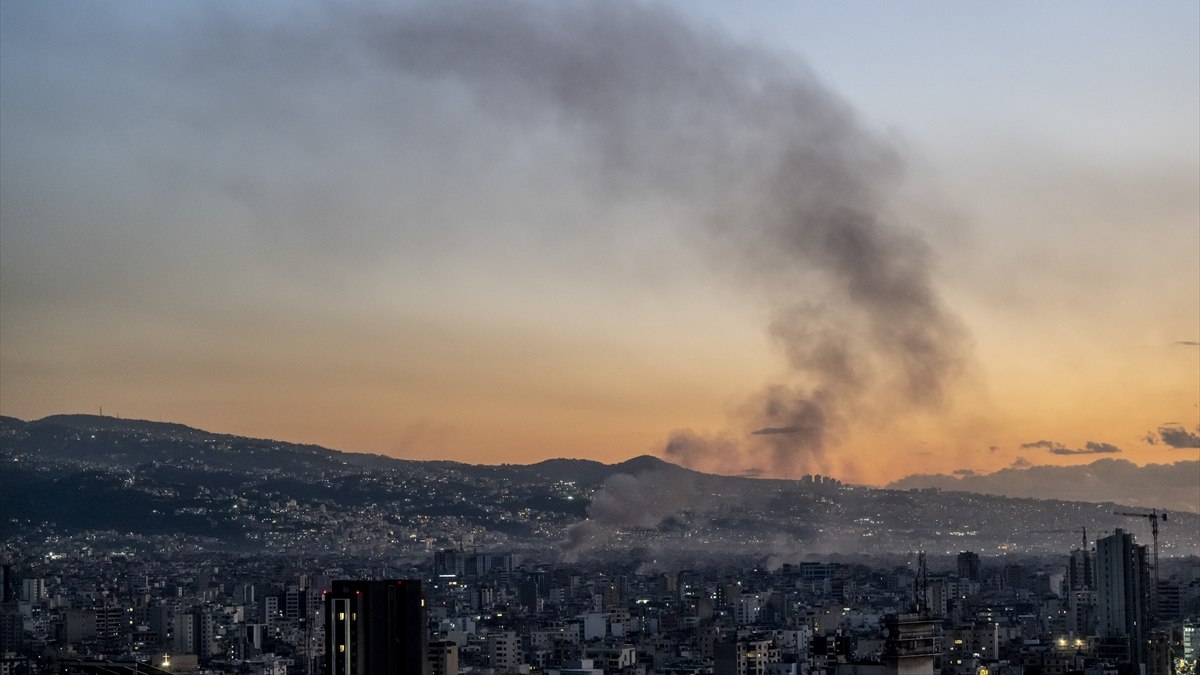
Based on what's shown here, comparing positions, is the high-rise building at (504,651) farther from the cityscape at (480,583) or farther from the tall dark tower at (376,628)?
the tall dark tower at (376,628)

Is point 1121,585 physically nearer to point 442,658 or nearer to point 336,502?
point 442,658

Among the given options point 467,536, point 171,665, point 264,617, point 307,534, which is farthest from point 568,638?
point 467,536

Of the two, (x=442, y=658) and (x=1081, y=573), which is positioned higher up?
(x=1081, y=573)

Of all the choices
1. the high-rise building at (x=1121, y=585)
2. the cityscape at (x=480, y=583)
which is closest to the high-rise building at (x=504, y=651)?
the cityscape at (x=480, y=583)

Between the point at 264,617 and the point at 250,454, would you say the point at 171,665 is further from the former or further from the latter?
the point at 250,454

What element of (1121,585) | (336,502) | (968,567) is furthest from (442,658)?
(336,502)
